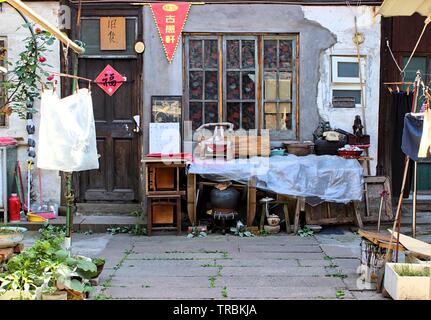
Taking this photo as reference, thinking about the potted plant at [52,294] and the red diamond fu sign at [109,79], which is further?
the red diamond fu sign at [109,79]

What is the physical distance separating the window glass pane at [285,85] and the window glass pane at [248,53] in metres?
0.59

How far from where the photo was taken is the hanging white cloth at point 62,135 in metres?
6.70

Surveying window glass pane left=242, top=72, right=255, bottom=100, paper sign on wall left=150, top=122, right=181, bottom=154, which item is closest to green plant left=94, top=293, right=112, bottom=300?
paper sign on wall left=150, top=122, right=181, bottom=154

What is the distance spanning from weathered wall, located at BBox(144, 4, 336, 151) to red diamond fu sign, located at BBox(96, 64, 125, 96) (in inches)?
23.2

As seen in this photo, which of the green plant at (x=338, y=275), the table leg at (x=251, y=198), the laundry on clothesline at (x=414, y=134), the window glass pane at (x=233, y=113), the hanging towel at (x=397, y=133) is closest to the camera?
the laundry on clothesline at (x=414, y=134)

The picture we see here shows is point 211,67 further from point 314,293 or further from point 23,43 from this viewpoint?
point 314,293

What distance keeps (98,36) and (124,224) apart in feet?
11.4

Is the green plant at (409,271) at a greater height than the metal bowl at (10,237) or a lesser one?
lesser

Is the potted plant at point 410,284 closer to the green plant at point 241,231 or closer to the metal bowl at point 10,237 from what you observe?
the green plant at point 241,231

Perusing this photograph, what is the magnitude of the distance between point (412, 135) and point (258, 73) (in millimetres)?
4294

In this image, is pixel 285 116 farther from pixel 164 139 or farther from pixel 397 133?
pixel 164 139

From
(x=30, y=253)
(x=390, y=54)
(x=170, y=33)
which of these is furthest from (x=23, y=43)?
(x=390, y=54)

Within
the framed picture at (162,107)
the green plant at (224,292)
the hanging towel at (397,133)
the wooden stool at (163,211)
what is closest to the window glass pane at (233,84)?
the framed picture at (162,107)

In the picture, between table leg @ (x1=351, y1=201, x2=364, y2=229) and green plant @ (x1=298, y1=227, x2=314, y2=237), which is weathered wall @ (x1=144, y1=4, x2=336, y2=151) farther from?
green plant @ (x1=298, y1=227, x2=314, y2=237)
